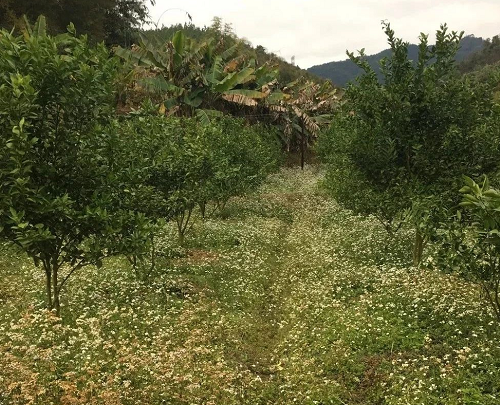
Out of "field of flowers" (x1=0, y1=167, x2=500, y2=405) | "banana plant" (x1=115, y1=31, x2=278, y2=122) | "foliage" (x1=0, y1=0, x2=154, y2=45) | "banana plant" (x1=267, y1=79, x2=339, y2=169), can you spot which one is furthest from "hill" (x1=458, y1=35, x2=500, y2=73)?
"field of flowers" (x1=0, y1=167, x2=500, y2=405)

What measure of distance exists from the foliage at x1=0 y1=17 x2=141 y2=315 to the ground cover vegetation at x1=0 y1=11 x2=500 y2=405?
4cm

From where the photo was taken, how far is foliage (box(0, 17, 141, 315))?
869 cm

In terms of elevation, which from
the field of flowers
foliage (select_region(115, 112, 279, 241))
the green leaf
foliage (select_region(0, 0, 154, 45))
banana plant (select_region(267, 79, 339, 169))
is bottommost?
the field of flowers

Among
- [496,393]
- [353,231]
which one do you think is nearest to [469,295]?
[496,393]

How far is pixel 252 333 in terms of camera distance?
12.9m

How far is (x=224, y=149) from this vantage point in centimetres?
2588

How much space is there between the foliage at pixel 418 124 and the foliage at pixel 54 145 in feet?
30.8

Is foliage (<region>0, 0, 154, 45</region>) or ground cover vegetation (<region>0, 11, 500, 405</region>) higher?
foliage (<region>0, 0, 154, 45</region>)

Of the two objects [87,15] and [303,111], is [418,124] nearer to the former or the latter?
[87,15]

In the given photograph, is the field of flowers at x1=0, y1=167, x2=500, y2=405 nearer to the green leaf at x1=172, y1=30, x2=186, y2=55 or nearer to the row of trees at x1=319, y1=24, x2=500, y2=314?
the row of trees at x1=319, y1=24, x2=500, y2=314

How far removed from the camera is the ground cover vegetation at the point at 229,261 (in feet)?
29.1

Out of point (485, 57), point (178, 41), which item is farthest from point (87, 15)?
point (485, 57)

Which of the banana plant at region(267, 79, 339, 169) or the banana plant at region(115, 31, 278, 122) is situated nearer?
the banana plant at region(115, 31, 278, 122)

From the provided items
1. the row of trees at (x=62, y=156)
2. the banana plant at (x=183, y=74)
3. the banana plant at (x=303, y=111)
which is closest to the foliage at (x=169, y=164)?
the row of trees at (x=62, y=156)
